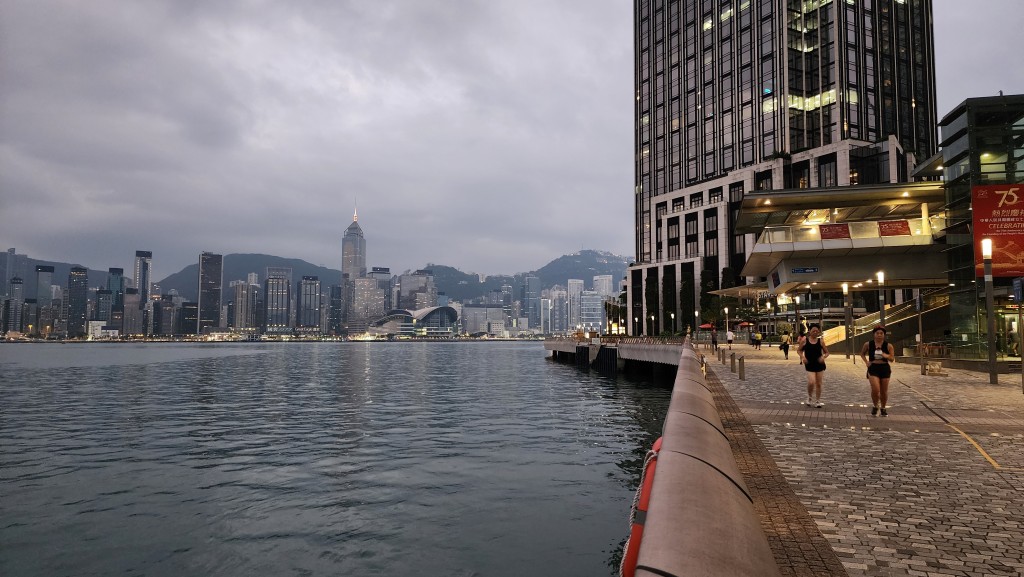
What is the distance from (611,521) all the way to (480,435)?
36.6 ft

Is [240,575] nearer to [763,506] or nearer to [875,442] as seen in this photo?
[763,506]

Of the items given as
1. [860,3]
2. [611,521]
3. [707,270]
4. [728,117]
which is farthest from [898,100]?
[611,521]

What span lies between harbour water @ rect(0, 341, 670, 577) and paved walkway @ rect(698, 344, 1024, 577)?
3.41 meters

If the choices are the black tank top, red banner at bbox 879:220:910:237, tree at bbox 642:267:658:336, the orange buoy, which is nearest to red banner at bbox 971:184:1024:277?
red banner at bbox 879:220:910:237

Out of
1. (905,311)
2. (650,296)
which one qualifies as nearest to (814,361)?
(905,311)

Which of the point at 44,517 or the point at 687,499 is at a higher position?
Answer: the point at 687,499

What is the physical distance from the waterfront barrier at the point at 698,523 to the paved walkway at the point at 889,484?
1300 millimetres

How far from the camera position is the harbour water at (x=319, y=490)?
10234 millimetres

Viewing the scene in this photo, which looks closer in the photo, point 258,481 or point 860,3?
point 258,481

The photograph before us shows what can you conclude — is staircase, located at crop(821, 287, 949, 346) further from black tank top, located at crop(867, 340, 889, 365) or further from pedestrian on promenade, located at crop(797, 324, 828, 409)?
black tank top, located at crop(867, 340, 889, 365)

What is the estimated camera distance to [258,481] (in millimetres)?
15477

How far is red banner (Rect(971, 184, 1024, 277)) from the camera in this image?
2645 centimetres

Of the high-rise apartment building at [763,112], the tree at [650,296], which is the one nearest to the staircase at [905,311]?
the high-rise apartment building at [763,112]

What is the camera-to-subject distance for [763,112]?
3649 inches
